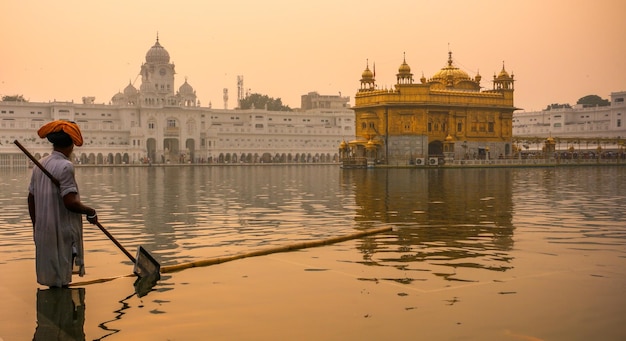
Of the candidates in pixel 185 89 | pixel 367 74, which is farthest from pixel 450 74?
pixel 185 89

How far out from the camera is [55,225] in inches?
297

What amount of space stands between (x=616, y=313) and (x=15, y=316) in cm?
581

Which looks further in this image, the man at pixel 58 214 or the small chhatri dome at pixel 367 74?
the small chhatri dome at pixel 367 74

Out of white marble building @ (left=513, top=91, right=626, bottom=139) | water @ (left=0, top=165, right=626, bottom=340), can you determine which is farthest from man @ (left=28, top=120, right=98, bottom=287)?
white marble building @ (left=513, top=91, right=626, bottom=139)

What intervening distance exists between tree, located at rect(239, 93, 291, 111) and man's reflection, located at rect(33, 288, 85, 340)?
148484 millimetres

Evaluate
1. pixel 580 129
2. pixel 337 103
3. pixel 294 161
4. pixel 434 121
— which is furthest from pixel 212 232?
pixel 337 103

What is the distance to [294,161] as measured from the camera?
124m

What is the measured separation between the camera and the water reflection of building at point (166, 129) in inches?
4333

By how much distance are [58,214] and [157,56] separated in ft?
391

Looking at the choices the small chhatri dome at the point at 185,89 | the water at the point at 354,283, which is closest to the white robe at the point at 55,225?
the water at the point at 354,283

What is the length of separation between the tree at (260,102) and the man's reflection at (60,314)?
148484 mm

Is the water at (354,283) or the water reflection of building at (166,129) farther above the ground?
the water reflection of building at (166,129)

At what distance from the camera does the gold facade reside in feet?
237

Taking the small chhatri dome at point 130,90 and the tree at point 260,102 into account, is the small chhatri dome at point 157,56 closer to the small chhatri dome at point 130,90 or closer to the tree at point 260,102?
→ the small chhatri dome at point 130,90
